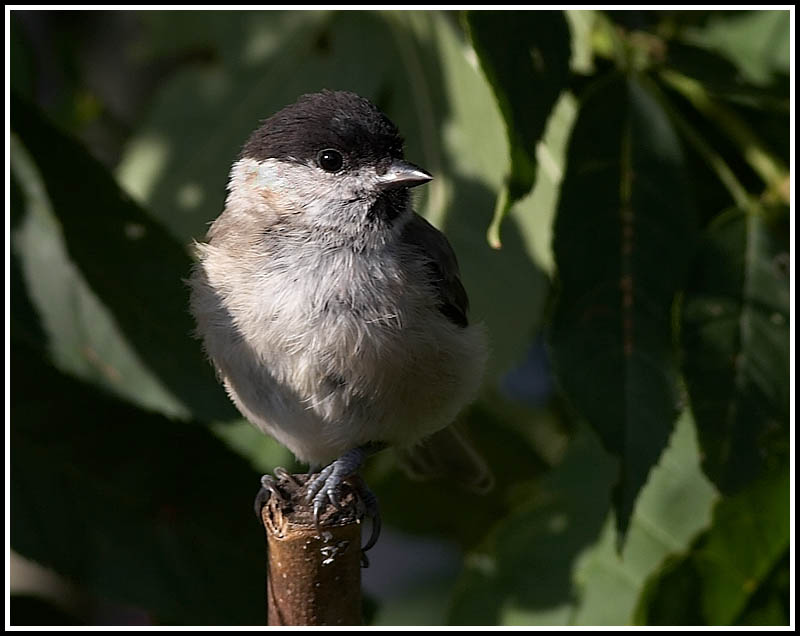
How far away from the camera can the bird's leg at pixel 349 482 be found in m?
1.64

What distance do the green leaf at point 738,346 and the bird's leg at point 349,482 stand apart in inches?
24.6

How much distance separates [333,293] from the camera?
1847 mm

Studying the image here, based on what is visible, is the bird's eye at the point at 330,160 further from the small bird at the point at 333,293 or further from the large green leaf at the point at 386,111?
the large green leaf at the point at 386,111

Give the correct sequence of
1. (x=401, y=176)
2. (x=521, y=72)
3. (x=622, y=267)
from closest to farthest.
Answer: (x=521, y=72)
(x=401, y=176)
(x=622, y=267)

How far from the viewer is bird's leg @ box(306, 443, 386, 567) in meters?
1.64

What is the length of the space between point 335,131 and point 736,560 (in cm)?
115

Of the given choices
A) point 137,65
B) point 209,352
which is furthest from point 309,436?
point 137,65

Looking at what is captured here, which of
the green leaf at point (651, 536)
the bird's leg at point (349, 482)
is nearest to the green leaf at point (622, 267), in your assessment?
the green leaf at point (651, 536)

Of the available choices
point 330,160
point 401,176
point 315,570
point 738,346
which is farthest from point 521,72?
point 315,570

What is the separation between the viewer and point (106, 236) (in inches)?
84.0

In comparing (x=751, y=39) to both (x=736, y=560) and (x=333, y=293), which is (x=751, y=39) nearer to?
(x=736, y=560)

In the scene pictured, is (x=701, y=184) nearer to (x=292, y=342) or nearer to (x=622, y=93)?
(x=622, y=93)

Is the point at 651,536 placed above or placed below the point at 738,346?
below

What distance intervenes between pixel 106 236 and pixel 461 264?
711 millimetres
